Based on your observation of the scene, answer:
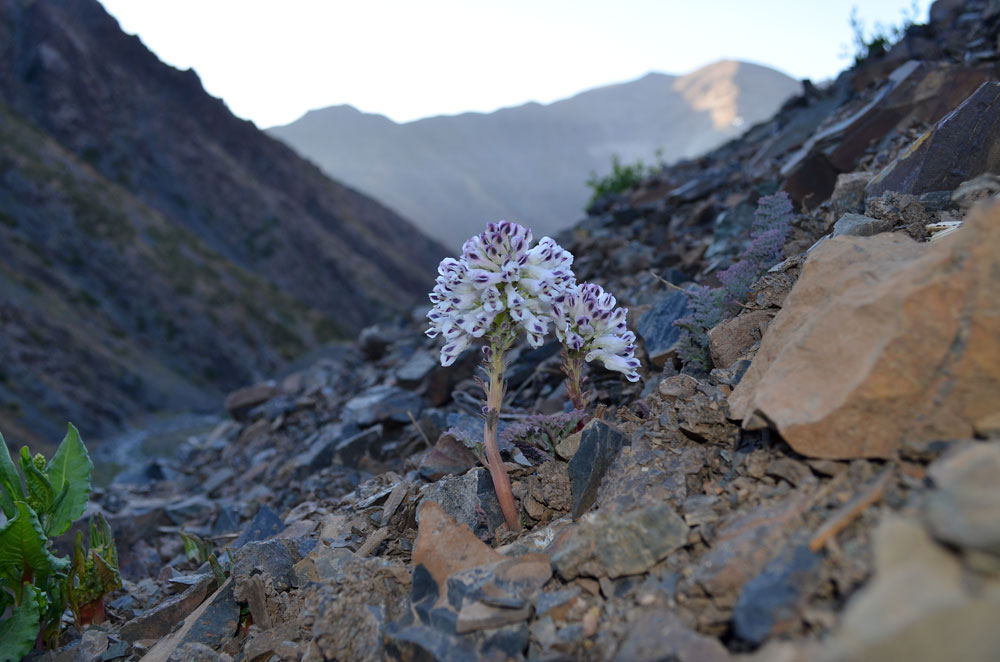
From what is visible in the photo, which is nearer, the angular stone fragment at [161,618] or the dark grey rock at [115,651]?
the dark grey rock at [115,651]

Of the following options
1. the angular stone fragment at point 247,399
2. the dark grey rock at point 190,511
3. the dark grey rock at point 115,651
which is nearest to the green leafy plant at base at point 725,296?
the dark grey rock at point 115,651

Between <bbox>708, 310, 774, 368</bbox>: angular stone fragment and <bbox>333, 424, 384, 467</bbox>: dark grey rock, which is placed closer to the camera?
<bbox>708, 310, 774, 368</bbox>: angular stone fragment

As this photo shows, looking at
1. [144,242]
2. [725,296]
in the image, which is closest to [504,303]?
[725,296]

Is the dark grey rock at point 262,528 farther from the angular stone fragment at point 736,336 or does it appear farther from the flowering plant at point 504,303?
the angular stone fragment at point 736,336

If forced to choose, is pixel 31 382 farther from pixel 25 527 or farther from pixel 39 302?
pixel 25 527

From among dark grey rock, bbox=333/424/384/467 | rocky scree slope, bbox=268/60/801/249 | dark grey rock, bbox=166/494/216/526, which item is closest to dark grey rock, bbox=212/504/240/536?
dark grey rock, bbox=166/494/216/526

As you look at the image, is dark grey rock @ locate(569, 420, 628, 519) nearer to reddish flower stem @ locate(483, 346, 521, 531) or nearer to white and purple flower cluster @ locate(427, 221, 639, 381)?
reddish flower stem @ locate(483, 346, 521, 531)

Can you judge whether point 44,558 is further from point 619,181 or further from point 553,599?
point 619,181
